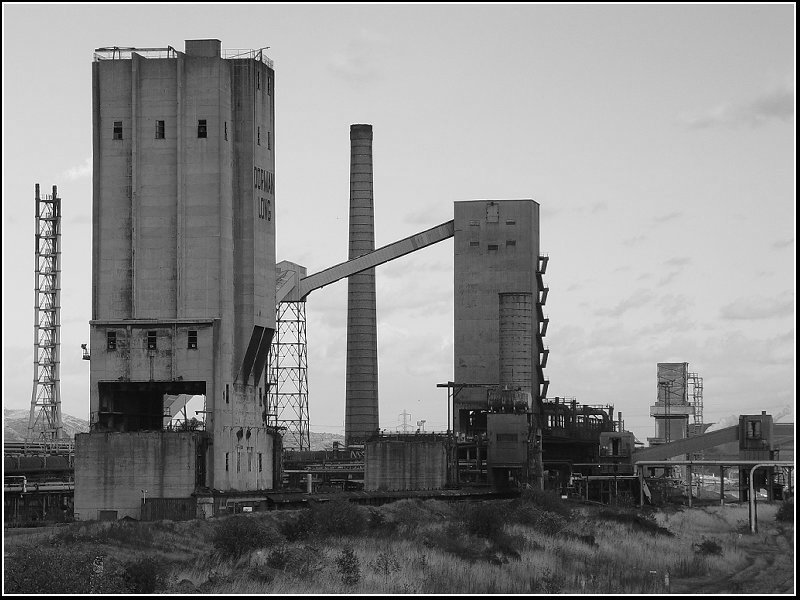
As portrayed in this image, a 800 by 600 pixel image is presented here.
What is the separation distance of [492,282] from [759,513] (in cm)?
3594

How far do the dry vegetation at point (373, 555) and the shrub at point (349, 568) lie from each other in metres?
0.07

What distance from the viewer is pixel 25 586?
40656 millimetres

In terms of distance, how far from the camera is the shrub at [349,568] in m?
46.4

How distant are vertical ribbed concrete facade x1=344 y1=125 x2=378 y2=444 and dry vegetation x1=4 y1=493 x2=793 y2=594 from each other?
54.2m

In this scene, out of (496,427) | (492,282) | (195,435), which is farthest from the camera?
(492,282)

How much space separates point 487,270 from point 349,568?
79358 millimetres

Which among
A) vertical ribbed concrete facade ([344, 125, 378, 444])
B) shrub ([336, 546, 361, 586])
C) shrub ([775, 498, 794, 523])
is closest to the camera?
shrub ([336, 546, 361, 586])

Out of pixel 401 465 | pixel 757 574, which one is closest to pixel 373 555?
pixel 757 574

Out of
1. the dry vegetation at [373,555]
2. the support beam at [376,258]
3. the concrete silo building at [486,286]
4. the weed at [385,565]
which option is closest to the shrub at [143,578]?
the dry vegetation at [373,555]

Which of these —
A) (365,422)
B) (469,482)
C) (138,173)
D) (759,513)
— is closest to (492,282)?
(365,422)

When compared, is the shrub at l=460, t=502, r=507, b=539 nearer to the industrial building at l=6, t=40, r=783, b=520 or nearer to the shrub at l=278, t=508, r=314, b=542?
the shrub at l=278, t=508, r=314, b=542

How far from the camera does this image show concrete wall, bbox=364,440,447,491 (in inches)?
3671

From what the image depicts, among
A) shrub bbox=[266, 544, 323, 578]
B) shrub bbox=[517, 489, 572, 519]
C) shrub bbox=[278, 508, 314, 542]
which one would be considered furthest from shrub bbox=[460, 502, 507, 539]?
shrub bbox=[517, 489, 572, 519]

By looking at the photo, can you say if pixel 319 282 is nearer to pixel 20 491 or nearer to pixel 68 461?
pixel 68 461
